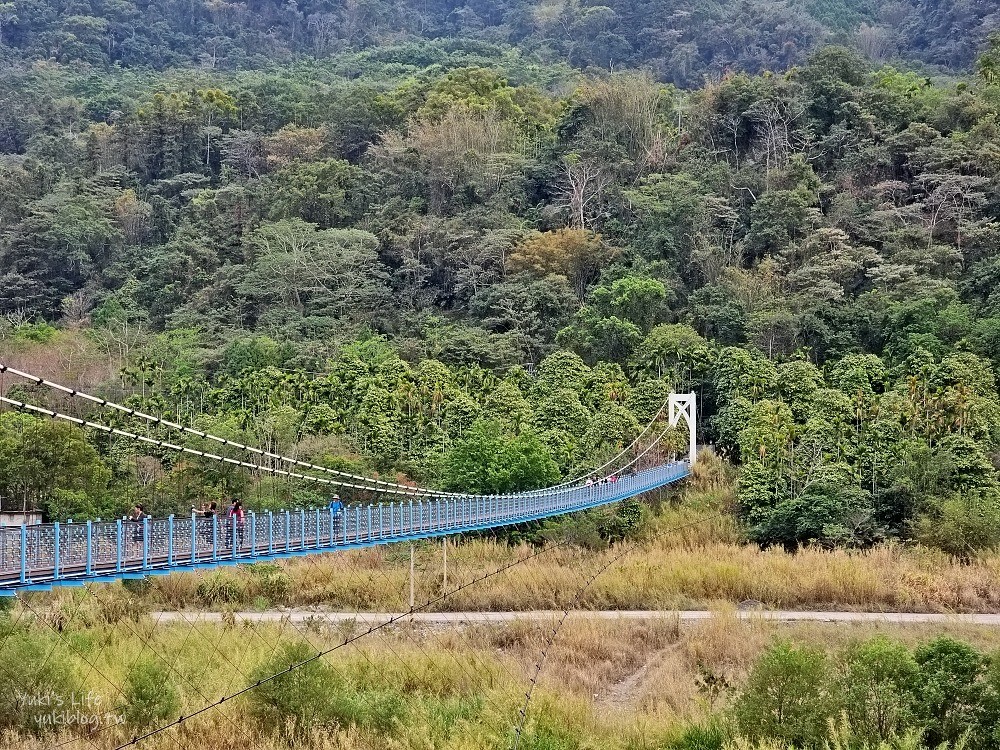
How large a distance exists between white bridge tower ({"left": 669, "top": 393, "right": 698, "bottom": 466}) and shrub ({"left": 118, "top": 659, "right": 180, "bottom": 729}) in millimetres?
18091

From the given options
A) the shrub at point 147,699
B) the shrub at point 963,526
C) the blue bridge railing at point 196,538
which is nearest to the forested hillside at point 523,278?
the shrub at point 963,526

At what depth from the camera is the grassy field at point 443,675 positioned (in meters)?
15.4

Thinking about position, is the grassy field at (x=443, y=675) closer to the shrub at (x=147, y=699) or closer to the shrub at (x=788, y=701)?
the shrub at (x=147, y=699)

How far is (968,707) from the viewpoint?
15.0 meters

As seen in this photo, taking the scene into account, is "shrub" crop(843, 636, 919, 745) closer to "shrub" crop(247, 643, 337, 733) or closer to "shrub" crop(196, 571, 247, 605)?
"shrub" crop(247, 643, 337, 733)

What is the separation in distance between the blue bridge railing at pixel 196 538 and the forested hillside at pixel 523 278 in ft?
26.0

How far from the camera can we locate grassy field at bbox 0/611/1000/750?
606 inches

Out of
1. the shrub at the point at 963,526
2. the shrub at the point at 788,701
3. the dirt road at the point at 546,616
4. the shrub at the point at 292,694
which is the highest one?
the shrub at the point at 788,701

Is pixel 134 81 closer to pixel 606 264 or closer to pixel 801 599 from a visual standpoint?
pixel 606 264

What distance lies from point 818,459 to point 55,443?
15511 mm

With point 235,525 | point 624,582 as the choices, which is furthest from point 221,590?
point 235,525

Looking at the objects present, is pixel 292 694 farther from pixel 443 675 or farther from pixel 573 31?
pixel 573 31

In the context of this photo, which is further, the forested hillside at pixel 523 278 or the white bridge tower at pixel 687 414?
the white bridge tower at pixel 687 414

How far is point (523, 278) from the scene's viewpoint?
40.1 m
